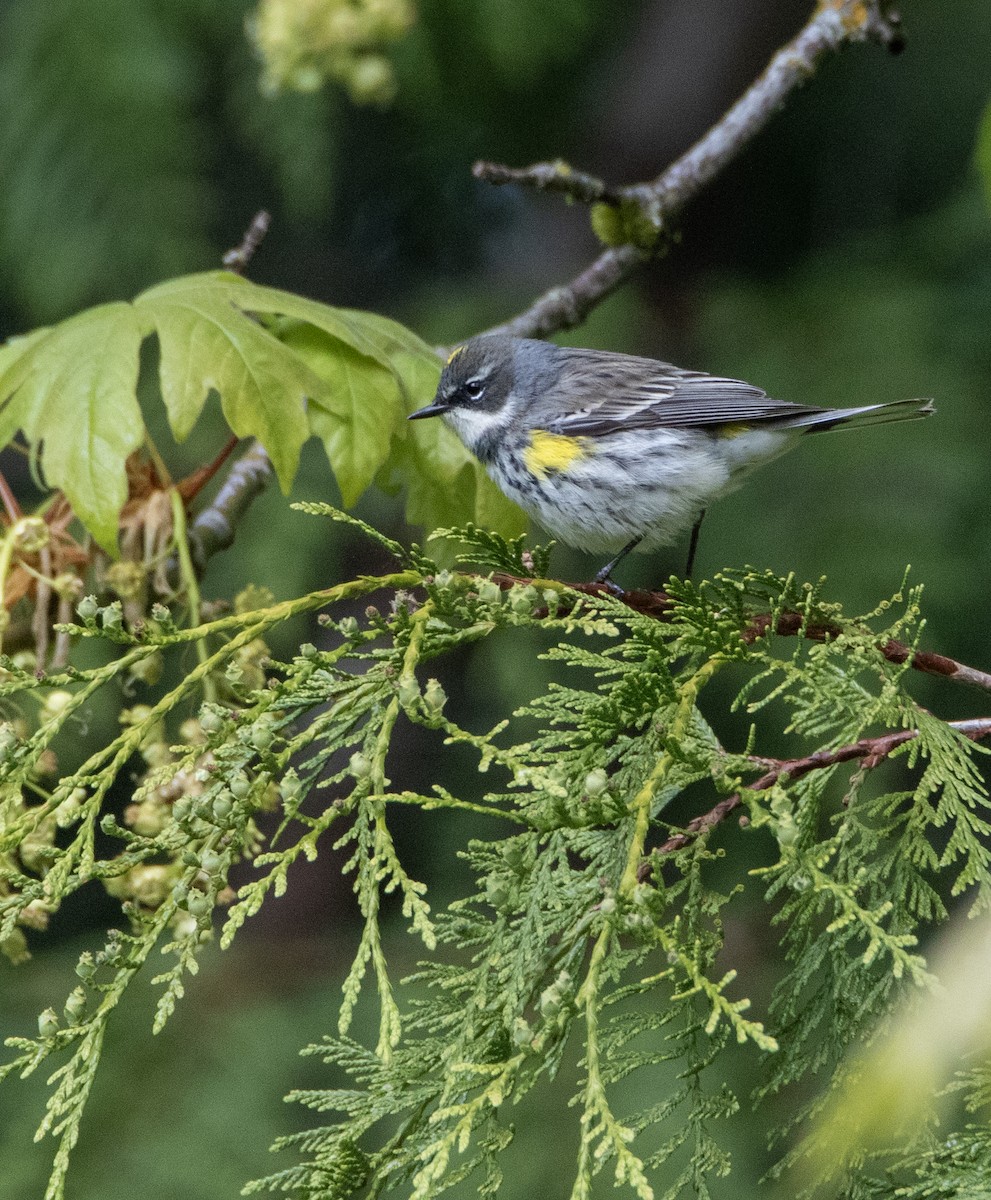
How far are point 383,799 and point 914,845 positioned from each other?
751mm

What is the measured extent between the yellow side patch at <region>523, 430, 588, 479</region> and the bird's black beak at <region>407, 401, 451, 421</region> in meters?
0.24

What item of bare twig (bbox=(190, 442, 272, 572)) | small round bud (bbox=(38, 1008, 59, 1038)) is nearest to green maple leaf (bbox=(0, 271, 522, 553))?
bare twig (bbox=(190, 442, 272, 572))

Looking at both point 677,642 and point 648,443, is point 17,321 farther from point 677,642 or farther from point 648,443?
point 677,642

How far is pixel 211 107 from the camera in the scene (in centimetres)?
546

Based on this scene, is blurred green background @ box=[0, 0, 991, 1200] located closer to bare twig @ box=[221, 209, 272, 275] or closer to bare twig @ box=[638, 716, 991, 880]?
bare twig @ box=[221, 209, 272, 275]

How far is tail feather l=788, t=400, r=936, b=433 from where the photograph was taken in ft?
8.53

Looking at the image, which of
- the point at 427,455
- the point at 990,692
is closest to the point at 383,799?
the point at 990,692

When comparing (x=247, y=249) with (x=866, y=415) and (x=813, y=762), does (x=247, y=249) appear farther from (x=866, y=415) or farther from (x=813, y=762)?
(x=813, y=762)

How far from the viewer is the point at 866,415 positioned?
8.88 ft

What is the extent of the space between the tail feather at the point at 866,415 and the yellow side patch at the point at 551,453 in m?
0.48

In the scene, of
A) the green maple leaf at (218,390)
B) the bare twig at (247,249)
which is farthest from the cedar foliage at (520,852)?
the bare twig at (247,249)

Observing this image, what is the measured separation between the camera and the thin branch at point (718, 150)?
3.26 meters

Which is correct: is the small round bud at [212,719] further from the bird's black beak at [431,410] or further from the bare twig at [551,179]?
the bare twig at [551,179]

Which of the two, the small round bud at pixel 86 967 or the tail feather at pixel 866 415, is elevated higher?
the tail feather at pixel 866 415
